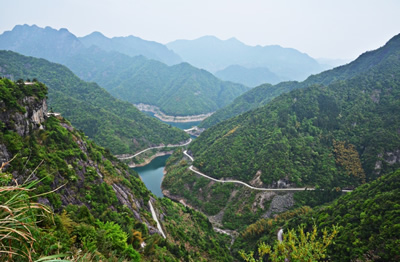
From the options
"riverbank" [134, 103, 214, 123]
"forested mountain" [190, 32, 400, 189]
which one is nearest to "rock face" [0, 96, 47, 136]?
"forested mountain" [190, 32, 400, 189]

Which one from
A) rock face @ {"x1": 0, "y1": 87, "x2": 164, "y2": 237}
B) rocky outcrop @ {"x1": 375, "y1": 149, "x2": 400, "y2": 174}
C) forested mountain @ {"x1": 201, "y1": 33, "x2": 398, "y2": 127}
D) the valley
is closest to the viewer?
the valley

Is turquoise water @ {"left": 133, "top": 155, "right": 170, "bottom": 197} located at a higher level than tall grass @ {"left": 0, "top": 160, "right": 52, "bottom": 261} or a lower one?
lower

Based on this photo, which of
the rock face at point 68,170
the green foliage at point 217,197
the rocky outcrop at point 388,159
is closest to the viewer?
the rock face at point 68,170

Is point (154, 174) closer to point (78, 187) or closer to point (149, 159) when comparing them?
point (149, 159)

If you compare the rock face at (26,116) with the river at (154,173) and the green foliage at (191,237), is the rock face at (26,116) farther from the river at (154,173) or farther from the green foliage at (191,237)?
the river at (154,173)

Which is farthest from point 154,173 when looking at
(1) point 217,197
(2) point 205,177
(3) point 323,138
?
(3) point 323,138

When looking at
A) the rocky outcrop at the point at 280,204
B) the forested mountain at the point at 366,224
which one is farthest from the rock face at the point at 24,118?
the rocky outcrop at the point at 280,204

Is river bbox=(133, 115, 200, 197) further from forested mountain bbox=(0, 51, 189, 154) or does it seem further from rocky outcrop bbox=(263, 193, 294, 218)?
rocky outcrop bbox=(263, 193, 294, 218)
